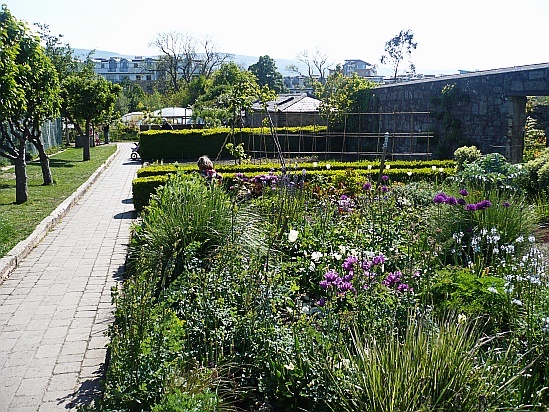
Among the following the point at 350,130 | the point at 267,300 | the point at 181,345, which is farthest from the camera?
the point at 350,130

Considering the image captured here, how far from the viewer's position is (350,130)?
778 inches

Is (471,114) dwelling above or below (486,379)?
above

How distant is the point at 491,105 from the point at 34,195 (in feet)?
32.1

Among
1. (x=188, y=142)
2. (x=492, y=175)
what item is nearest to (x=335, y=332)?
(x=492, y=175)

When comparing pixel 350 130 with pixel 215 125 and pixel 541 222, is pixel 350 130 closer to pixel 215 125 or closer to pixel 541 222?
pixel 215 125

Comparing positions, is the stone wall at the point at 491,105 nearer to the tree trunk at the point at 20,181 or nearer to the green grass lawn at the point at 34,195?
the green grass lawn at the point at 34,195

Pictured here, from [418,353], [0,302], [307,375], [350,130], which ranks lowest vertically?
[0,302]

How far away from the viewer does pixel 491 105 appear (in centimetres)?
1233

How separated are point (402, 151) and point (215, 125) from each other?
10825 millimetres

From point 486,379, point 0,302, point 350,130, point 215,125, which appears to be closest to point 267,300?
point 486,379

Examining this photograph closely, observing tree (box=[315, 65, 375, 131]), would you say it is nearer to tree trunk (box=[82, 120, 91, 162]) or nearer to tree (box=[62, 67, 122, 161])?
tree (box=[62, 67, 122, 161])

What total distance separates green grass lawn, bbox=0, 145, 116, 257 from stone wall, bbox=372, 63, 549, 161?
898 cm

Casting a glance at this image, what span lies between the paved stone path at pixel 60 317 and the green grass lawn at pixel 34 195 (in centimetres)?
41

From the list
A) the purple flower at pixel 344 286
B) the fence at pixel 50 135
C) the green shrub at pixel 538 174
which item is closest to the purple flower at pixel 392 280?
the purple flower at pixel 344 286
